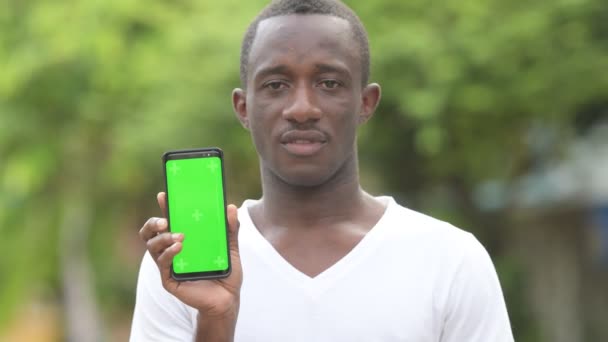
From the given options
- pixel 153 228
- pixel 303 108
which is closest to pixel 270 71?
pixel 303 108

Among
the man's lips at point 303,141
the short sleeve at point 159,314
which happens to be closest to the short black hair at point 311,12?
the man's lips at point 303,141

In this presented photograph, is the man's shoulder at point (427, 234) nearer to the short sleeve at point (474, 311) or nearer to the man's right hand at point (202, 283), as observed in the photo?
the short sleeve at point (474, 311)

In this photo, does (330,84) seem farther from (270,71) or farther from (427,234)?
(427,234)

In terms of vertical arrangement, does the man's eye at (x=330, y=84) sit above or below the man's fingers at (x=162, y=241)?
above

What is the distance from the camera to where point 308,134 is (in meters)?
3.21

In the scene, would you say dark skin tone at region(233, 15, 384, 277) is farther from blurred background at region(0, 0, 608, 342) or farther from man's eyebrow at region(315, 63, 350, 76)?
blurred background at region(0, 0, 608, 342)

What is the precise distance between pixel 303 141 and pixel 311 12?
1.20ft

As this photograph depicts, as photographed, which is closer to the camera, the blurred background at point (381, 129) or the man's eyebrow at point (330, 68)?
the man's eyebrow at point (330, 68)

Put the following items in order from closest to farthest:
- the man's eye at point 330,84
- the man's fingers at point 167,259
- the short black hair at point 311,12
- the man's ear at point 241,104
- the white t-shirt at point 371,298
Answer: the man's fingers at point 167,259, the white t-shirt at point 371,298, the man's eye at point 330,84, the short black hair at point 311,12, the man's ear at point 241,104

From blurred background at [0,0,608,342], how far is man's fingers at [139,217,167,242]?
746cm

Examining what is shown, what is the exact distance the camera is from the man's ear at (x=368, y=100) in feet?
11.3

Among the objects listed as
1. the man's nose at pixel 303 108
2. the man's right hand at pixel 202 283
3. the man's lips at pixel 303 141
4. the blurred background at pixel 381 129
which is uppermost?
the blurred background at pixel 381 129

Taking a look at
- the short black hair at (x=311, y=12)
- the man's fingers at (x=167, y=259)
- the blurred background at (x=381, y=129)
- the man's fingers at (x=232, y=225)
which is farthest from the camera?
the blurred background at (x=381, y=129)

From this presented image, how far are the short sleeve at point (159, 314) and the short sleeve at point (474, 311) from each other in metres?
0.66
